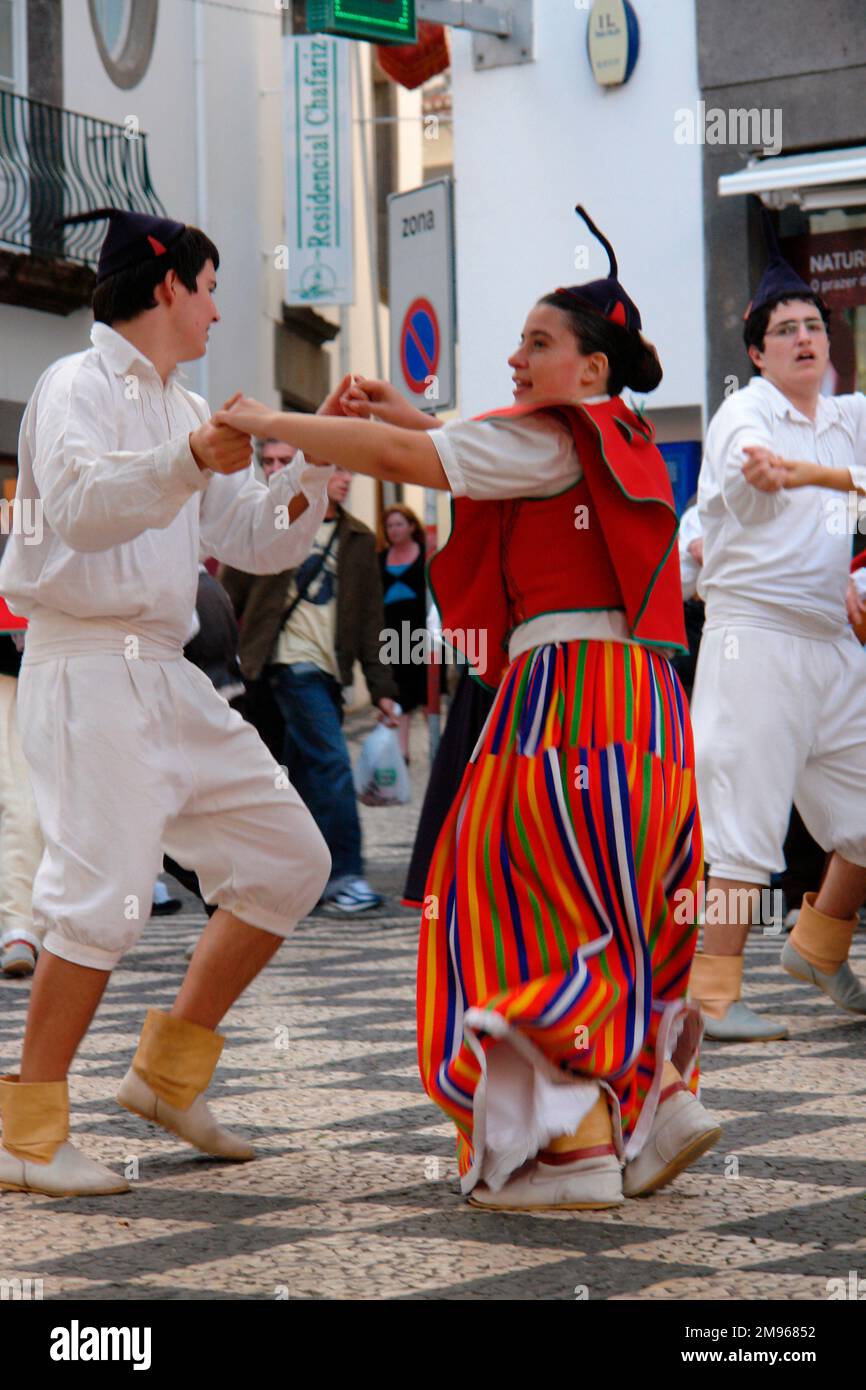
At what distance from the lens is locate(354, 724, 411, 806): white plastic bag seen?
33.1ft

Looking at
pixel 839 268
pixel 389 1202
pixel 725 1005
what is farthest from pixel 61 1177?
pixel 839 268

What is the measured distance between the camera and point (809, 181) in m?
11.0

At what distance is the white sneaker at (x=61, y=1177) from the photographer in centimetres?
Result: 428

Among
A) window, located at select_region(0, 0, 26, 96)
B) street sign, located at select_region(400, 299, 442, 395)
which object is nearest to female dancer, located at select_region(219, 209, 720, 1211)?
street sign, located at select_region(400, 299, 442, 395)

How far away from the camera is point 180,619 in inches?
180

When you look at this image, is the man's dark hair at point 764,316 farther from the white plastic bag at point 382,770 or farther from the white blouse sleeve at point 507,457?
the white plastic bag at point 382,770

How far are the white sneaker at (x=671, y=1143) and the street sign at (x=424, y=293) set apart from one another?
6.71 m

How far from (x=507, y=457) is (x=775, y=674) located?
7.08 ft

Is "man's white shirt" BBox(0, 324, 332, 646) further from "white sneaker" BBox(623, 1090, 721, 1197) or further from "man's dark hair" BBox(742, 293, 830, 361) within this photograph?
"man's dark hair" BBox(742, 293, 830, 361)

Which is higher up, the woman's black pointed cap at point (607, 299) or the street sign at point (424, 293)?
the street sign at point (424, 293)

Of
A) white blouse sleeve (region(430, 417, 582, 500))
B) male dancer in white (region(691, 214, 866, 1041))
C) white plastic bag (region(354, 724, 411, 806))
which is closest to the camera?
white blouse sleeve (region(430, 417, 582, 500))

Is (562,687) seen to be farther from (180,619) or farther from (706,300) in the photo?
(706,300)

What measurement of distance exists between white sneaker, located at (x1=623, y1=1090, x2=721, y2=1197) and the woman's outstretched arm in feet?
4.05

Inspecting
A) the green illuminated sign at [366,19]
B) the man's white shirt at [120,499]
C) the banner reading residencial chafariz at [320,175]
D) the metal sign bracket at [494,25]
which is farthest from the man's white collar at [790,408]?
the banner reading residencial chafariz at [320,175]
